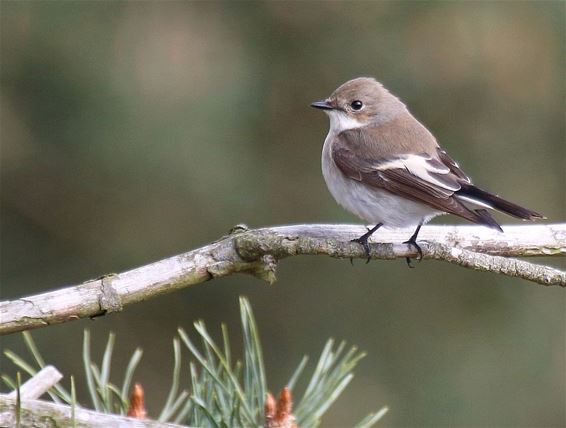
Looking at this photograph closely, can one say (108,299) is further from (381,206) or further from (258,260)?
(381,206)

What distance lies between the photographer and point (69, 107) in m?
4.85

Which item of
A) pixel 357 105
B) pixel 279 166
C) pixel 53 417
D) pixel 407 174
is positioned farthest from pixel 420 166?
pixel 53 417

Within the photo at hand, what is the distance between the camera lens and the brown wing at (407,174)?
11.6ft

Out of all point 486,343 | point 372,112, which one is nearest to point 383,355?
point 486,343

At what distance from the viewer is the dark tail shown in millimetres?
3152

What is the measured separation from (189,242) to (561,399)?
2.25 meters

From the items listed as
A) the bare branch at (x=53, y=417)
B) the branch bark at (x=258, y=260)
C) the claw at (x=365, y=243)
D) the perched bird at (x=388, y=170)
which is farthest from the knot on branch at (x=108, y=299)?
the perched bird at (x=388, y=170)

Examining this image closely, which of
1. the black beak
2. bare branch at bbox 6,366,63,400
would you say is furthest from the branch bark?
the black beak

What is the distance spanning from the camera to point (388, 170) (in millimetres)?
3805

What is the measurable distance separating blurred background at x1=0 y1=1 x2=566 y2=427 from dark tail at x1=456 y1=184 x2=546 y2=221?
1.42 m

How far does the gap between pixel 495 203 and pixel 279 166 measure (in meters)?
1.94

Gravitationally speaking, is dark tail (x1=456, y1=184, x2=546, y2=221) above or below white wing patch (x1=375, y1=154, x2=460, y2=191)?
below

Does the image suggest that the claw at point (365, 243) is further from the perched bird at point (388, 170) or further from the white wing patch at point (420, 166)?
the white wing patch at point (420, 166)

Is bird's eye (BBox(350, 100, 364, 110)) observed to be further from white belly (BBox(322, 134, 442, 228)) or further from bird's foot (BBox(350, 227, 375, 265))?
bird's foot (BBox(350, 227, 375, 265))
